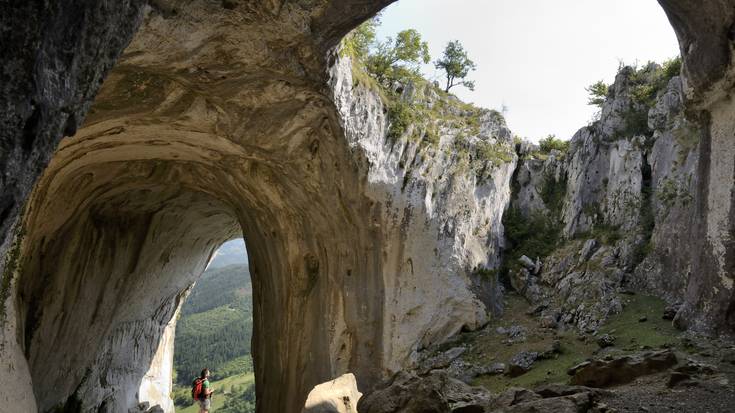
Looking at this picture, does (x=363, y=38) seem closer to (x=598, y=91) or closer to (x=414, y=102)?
(x=414, y=102)

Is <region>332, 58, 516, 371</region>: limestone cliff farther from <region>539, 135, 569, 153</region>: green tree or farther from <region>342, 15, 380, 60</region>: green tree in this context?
<region>539, 135, 569, 153</region>: green tree

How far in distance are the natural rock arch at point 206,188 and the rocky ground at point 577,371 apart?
0.93 metres

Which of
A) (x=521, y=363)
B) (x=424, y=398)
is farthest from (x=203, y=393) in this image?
(x=424, y=398)

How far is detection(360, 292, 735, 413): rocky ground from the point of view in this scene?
240 inches

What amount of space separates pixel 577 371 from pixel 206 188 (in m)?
10.0

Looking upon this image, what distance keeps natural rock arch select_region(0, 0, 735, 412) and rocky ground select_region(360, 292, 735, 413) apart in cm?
93

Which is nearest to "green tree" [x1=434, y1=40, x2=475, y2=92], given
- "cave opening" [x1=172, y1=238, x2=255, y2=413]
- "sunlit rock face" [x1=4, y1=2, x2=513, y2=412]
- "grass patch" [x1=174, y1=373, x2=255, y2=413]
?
"sunlit rock face" [x1=4, y1=2, x2=513, y2=412]

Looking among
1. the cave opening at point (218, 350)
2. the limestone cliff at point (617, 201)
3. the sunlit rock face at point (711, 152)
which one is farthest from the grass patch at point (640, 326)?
the cave opening at point (218, 350)

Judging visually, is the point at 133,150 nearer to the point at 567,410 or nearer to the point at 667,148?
the point at 567,410

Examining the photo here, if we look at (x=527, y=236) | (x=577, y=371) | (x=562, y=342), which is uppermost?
(x=527, y=236)

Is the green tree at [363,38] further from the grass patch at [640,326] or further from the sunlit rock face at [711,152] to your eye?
the grass patch at [640,326]

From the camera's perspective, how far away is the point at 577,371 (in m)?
8.20

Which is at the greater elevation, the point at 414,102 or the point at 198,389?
the point at 414,102

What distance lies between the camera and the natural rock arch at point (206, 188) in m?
3.43
